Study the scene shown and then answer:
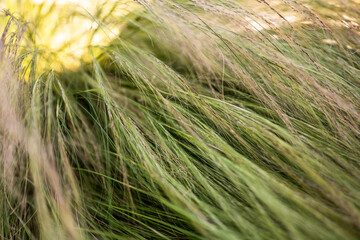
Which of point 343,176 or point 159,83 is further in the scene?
point 159,83

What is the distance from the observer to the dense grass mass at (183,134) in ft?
1.62

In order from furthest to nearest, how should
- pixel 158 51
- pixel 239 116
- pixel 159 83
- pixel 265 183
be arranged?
1. pixel 158 51
2. pixel 159 83
3. pixel 239 116
4. pixel 265 183

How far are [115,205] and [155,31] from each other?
53cm

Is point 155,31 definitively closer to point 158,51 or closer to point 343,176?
point 158,51

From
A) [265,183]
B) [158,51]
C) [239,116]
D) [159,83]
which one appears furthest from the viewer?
[158,51]

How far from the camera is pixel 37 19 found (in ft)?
2.67

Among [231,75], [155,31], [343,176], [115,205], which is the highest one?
[155,31]

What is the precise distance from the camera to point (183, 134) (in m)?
0.66

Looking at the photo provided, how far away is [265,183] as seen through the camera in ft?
1.66

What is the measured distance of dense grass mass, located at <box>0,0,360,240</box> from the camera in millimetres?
494

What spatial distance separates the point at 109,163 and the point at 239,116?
32 centimetres

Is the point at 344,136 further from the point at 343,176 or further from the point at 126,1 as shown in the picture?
the point at 126,1

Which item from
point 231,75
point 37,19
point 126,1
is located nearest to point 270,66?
point 231,75

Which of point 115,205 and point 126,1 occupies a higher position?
point 126,1
